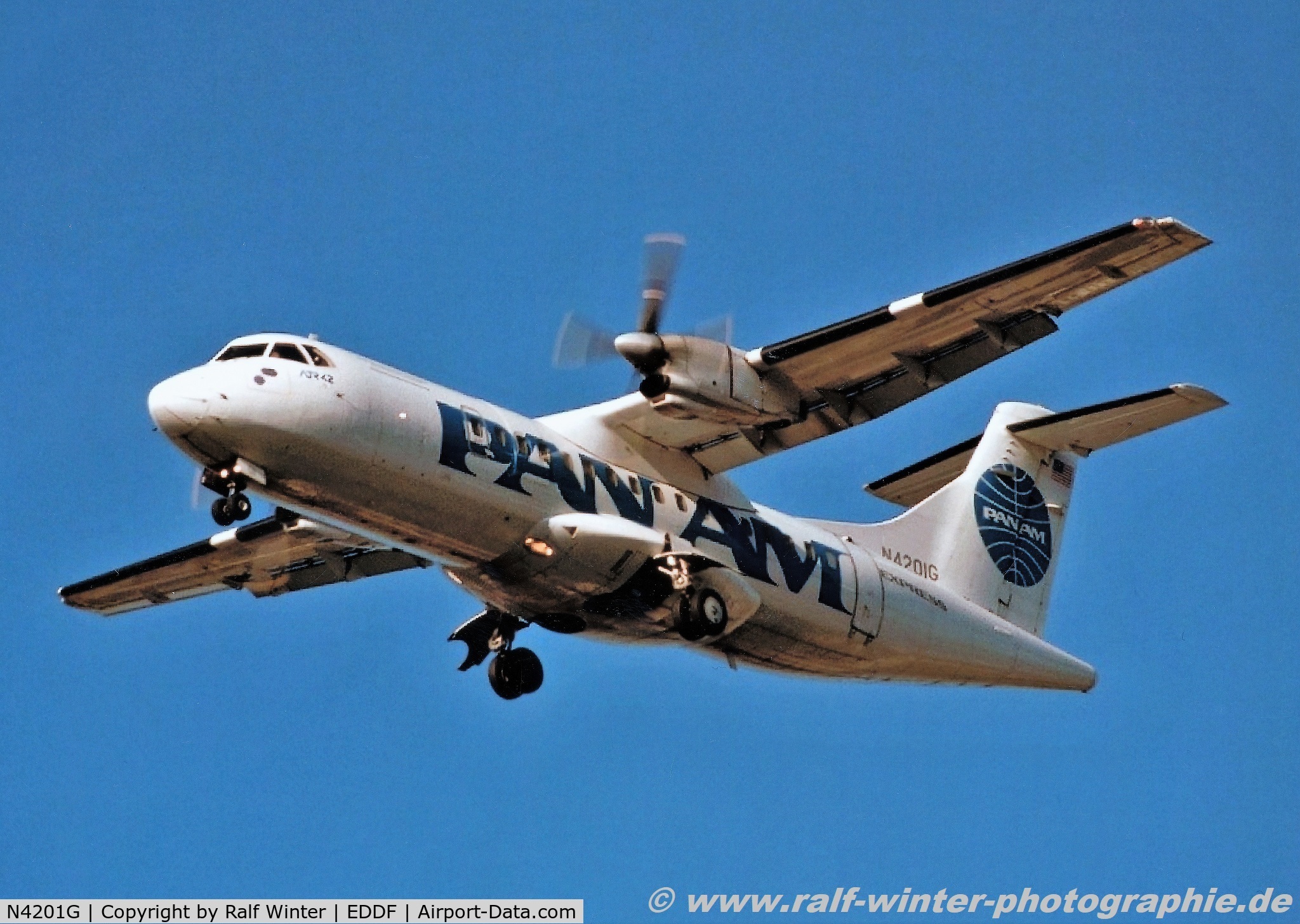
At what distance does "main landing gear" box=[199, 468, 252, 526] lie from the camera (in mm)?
13977

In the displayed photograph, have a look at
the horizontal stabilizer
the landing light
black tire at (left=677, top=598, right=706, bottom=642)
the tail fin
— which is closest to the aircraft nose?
the landing light

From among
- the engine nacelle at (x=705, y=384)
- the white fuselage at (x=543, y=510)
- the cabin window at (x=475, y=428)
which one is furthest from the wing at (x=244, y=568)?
the engine nacelle at (x=705, y=384)

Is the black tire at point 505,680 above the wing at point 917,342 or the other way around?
the other way around

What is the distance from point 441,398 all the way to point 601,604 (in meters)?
2.16

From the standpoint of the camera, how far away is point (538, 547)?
49.2 ft

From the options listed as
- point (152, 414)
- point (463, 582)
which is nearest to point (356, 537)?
point (463, 582)

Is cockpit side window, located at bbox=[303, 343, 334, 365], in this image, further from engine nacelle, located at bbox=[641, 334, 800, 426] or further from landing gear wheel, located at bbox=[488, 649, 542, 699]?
landing gear wheel, located at bbox=[488, 649, 542, 699]

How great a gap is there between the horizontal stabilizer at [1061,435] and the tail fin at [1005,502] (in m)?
0.01

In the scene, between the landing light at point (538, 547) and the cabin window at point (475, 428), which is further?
the landing light at point (538, 547)

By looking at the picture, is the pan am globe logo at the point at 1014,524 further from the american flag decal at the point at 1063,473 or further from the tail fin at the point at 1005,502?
the american flag decal at the point at 1063,473

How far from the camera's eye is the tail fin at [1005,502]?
60.1ft

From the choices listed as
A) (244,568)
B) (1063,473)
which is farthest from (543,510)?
(1063,473)

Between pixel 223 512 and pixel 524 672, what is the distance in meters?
3.56

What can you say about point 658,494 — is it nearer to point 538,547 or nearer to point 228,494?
point 538,547
